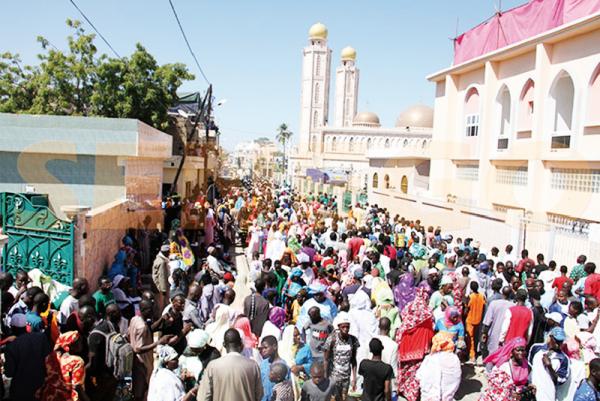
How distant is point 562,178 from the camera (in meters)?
16.5

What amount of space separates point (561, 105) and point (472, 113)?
19.6ft

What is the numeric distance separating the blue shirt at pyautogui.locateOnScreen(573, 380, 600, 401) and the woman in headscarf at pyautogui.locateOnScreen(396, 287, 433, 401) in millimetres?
1729

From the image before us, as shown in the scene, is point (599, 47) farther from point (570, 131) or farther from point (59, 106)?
point (59, 106)

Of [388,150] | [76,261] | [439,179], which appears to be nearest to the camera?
[76,261]

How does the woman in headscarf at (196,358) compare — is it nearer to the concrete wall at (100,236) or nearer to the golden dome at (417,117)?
the concrete wall at (100,236)

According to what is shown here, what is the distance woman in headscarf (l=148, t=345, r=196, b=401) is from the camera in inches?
158

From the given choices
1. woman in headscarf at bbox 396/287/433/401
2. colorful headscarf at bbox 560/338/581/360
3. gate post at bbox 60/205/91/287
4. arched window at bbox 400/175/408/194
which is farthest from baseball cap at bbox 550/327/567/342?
arched window at bbox 400/175/408/194

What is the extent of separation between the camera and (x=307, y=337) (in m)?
5.50

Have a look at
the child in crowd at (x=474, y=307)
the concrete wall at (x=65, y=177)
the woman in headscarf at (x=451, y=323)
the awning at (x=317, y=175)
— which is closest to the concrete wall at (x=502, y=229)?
the child in crowd at (x=474, y=307)

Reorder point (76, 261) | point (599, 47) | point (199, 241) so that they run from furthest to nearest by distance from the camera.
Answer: point (599, 47) < point (199, 241) < point (76, 261)


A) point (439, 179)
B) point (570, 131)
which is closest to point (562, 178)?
point (570, 131)

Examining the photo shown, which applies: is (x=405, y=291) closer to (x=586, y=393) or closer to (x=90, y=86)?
(x=586, y=393)

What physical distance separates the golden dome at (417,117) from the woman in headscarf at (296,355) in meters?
61.8

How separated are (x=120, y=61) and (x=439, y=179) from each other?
1658 centimetres
